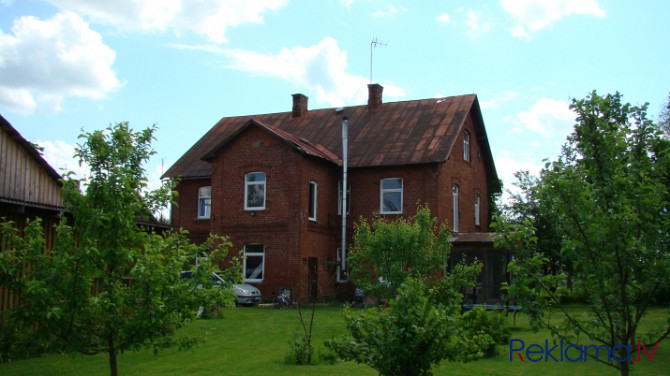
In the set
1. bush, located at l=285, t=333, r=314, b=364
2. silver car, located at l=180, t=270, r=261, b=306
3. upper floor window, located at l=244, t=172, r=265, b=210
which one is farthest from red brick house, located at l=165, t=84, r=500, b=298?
bush, located at l=285, t=333, r=314, b=364

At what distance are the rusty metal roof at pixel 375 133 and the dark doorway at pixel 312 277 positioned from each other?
4.46 m

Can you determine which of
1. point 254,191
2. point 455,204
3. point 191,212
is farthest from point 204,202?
point 455,204

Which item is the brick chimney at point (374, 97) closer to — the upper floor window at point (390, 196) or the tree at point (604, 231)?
the upper floor window at point (390, 196)

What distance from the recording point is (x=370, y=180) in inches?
1121

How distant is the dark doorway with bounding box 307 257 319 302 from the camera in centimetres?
2677

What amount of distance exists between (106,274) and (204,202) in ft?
79.4

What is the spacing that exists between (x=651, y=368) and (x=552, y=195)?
6851 mm

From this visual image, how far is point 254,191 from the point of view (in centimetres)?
2731

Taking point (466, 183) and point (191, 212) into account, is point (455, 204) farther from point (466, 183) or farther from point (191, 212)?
point (191, 212)

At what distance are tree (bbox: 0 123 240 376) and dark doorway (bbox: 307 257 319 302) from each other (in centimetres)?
1916

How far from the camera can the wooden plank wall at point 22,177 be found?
12938mm

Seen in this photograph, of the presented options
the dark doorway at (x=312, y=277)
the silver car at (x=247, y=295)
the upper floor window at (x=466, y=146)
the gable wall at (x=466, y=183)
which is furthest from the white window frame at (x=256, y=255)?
the upper floor window at (x=466, y=146)

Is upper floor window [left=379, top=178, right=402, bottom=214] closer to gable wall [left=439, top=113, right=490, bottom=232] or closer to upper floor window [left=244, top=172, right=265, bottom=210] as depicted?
gable wall [left=439, top=113, right=490, bottom=232]

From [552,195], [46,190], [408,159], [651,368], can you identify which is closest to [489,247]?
[408,159]
